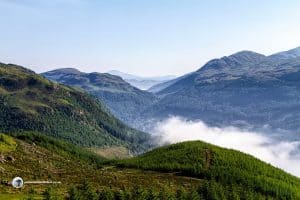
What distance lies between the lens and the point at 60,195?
642ft

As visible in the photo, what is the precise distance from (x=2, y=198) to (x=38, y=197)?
1340 cm

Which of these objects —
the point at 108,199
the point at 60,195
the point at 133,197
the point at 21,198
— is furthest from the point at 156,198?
the point at 21,198

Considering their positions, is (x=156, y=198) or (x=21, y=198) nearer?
Result: (x=21, y=198)

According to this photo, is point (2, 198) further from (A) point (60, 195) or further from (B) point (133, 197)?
(B) point (133, 197)

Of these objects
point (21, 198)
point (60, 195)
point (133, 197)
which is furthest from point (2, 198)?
point (133, 197)

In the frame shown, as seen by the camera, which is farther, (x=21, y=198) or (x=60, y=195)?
(x=60, y=195)

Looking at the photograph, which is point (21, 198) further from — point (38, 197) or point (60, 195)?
point (60, 195)

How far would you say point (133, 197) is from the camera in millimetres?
197625

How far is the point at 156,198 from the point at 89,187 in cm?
2654

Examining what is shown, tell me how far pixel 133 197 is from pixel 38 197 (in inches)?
Result: 1417

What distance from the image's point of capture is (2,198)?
17638 centimetres

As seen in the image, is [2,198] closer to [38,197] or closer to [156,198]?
[38,197]

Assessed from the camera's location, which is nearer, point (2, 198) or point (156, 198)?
point (2, 198)

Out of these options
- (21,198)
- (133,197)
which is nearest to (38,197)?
(21,198)
